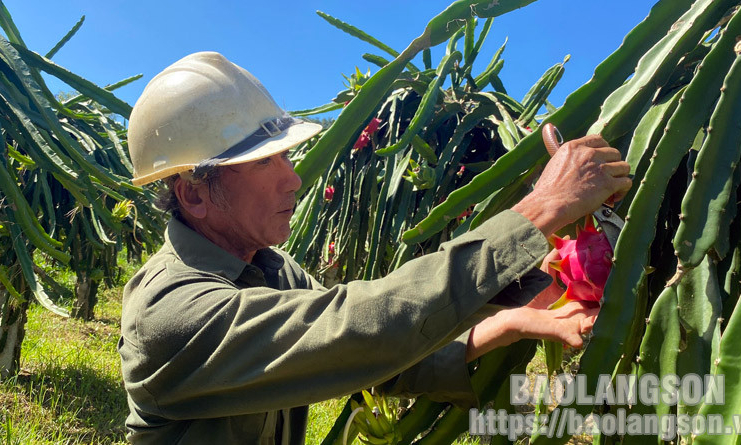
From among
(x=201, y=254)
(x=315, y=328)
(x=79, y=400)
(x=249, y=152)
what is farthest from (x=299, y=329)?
(x=79, y=400)

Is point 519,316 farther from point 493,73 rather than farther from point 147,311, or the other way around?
point 493,73

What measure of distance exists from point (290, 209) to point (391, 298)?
60 cm

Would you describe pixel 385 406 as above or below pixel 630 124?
below

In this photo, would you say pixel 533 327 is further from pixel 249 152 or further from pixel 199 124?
pixel 199 124

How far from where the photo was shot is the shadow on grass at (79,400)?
381cm

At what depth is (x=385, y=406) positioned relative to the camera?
1.58 metres

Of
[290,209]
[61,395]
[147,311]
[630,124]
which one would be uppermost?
[630,124]

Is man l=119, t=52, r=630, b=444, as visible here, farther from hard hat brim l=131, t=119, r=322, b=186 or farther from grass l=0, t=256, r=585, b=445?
grass l=0, t=256, r=585, b=445

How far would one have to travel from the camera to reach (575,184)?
105 centimetres

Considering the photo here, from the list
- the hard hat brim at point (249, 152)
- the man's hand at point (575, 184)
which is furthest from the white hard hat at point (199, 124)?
the man's hand at point (575, 184)

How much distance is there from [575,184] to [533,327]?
1.21ft

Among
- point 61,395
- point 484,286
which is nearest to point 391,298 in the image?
point 484,286

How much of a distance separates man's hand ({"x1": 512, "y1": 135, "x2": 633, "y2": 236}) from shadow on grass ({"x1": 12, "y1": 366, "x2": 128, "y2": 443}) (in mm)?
3552

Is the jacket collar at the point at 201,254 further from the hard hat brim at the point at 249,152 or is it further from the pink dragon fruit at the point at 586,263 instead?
the pink dragon fruit at the point at 586,263
